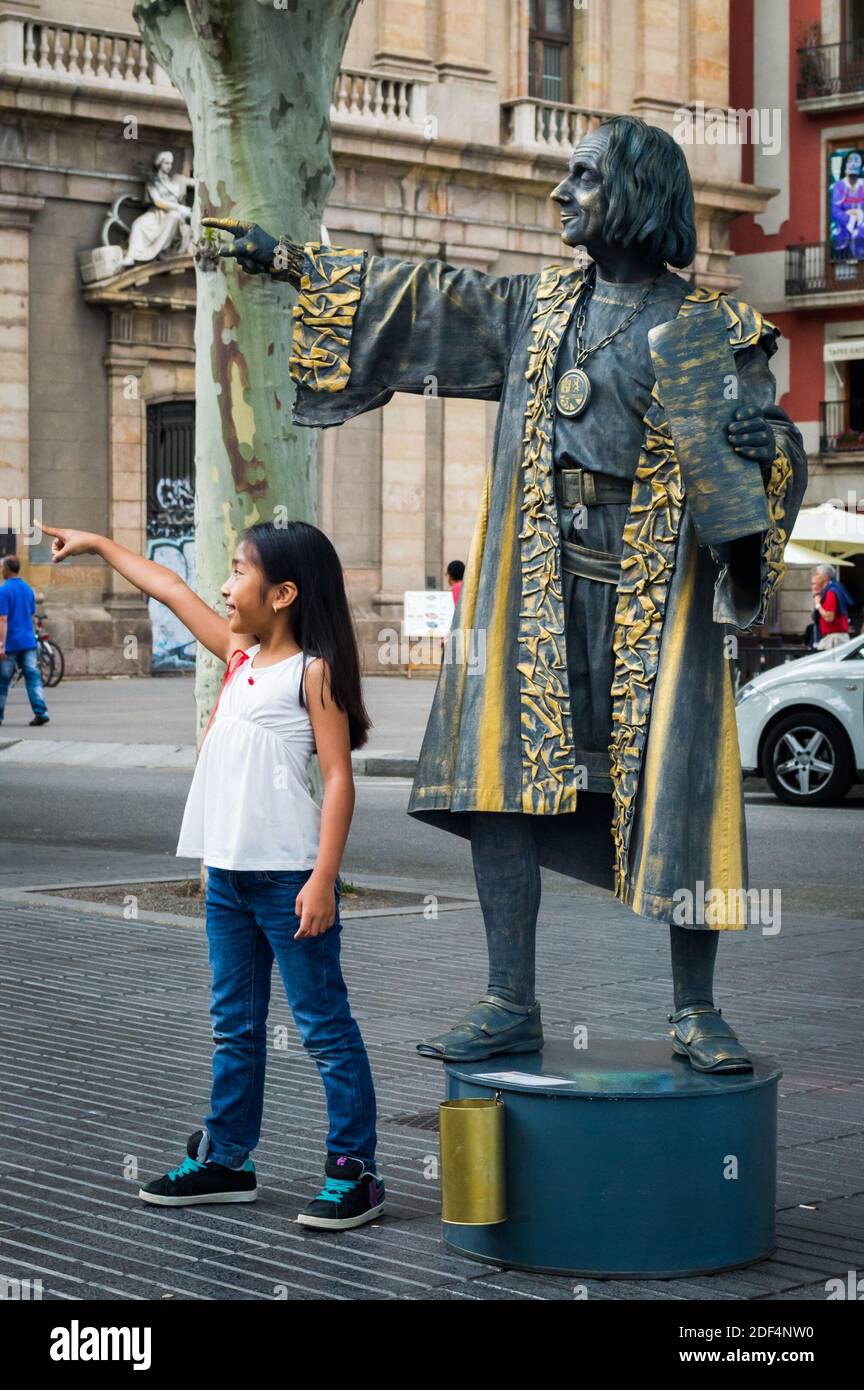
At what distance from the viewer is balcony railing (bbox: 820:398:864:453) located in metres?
39.6

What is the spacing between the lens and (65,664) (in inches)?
1119

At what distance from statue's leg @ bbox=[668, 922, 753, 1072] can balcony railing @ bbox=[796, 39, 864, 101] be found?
3752 centimetres

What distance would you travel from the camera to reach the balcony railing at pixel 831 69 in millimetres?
39625

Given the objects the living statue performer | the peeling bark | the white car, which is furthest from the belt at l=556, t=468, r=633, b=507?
the white car

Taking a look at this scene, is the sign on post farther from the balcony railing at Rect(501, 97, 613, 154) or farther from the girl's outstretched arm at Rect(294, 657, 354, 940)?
the girl's outstretched arm at Rect(294, 657, 354, 940)

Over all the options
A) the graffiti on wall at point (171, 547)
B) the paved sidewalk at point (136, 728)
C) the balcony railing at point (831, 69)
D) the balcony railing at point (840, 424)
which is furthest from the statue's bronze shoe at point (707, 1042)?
the balcony railing at point (831, 69)

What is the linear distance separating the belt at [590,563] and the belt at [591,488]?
98 mm

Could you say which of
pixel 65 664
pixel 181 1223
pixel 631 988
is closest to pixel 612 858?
pixel 181 1223

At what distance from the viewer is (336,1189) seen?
4715 millimetres

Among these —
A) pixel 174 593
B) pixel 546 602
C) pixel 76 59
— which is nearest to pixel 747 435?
pixel 546 602
